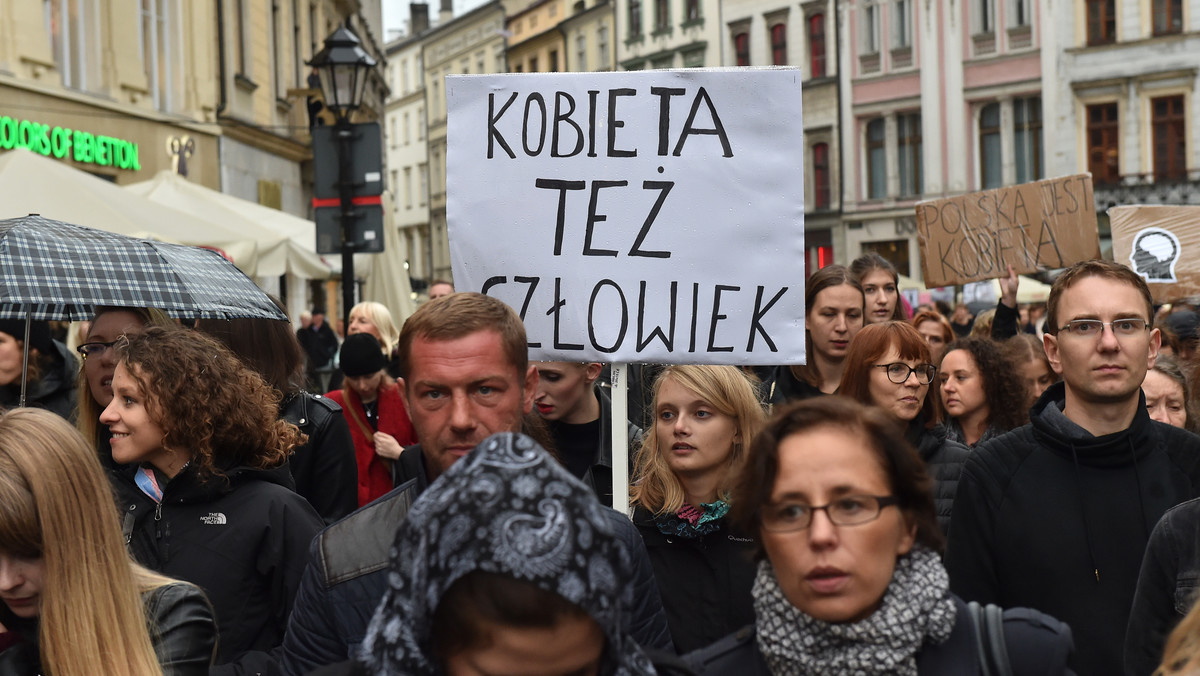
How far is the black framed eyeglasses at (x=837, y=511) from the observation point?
2.29 m

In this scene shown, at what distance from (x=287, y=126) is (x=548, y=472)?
25.8 metres

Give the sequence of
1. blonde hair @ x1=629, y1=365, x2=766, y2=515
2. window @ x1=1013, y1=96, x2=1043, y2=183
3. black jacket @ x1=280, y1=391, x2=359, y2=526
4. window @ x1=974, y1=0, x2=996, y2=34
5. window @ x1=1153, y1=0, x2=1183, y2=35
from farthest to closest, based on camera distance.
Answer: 1. window @ x1=974, y1=0, x2=996, y2=34
2. window @ x1=1013, y1=96, x2=1043, y2=183
3. window @ x1=1153, y1=0, x2=1183, y2=35
4. black jacket @ x1=280, y1=391, x2=359, y2=526
5. blonde hair @ x1=629, y1=365, x2=766, y2=515

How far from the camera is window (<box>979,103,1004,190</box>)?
41.7 meters

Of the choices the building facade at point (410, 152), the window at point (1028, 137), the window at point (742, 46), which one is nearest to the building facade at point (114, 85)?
the window at point (1028, 137)

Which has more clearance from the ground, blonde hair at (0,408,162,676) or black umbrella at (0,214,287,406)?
black umbrella at (0,214,287,406)

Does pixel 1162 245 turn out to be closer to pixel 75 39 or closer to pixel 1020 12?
pixel 75 39

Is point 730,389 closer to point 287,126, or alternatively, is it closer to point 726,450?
point 726,450

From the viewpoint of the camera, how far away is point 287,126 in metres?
26.6

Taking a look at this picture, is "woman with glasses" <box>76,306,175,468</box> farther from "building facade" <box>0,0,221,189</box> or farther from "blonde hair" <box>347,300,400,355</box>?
"building facade" <box>0,0,221,189</box>

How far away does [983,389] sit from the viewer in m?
5.83

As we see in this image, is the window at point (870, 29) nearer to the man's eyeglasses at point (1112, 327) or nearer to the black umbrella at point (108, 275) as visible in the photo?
the black umbrella at point (108, 275)

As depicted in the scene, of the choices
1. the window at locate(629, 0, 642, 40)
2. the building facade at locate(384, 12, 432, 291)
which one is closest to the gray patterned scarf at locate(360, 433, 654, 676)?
the window at locate(629, 0, 642, 40)

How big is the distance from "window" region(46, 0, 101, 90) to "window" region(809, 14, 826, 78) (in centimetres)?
3169

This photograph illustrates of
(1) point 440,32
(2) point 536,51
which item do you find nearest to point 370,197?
(2) point 536,51
